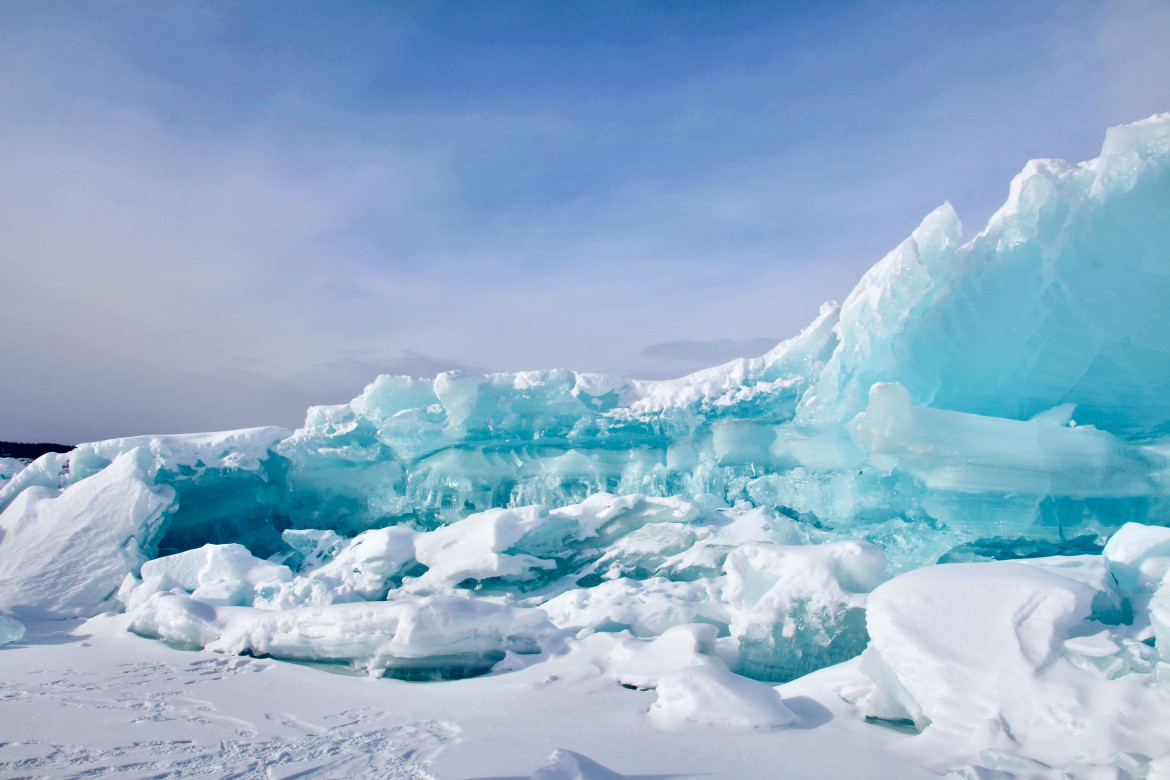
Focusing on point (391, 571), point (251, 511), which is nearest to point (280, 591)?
point (391, 571)

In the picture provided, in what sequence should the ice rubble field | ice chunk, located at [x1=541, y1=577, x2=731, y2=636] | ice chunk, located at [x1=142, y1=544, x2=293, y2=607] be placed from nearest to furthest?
the ice rubble field
ice chunk, located at [x1=541, y1=577, x2=731, y2=636]
ice chunk, located at [x1=142, y1=544, x2=293, y2=607]

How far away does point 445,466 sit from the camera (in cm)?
971

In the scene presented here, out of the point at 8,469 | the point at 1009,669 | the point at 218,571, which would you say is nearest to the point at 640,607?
the point at 1009,669

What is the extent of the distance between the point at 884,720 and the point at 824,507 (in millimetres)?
4501

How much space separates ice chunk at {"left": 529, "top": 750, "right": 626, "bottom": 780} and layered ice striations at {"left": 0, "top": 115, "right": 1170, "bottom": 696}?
1064 millimetres

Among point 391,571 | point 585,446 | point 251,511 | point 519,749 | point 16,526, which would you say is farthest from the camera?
point 251,511

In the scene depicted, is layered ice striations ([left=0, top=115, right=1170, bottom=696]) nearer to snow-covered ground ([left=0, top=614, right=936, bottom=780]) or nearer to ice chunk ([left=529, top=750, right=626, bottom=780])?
snow-covered ground ([left=0, top=614, right=936, bottom=780])

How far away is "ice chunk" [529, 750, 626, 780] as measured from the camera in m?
2.71

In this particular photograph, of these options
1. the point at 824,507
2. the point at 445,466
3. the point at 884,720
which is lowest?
the point at 884,720

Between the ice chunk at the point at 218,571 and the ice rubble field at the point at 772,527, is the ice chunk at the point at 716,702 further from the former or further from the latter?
the ice chunk at the point at 218,571

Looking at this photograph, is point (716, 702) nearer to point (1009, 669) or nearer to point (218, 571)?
point (1009, 669)

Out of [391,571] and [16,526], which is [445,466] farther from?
[16,526]

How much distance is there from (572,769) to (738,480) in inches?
241

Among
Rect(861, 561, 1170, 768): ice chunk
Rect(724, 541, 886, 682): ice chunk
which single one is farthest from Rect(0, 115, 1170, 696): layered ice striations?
Rect(861, 561, 1170, 768): ice chunk
